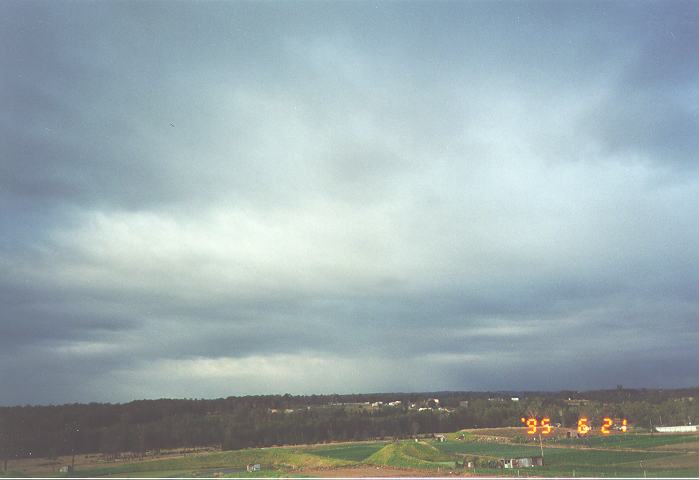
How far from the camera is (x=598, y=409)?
19638cm

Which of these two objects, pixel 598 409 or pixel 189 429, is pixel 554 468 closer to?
pixel 189 429

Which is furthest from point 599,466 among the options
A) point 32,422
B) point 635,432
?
point 32,422

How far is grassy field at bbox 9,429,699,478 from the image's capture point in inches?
3187

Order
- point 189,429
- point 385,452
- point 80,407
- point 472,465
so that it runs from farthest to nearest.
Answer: point 80,407 < point 189,429 < point 385,452 < point 472,465

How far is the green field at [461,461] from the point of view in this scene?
3172 inches

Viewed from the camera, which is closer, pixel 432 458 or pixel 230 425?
pixel 432 458

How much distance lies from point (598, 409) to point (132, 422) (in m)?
139
